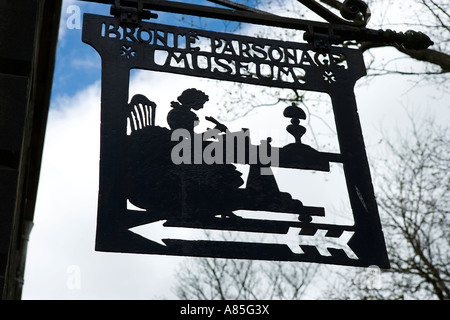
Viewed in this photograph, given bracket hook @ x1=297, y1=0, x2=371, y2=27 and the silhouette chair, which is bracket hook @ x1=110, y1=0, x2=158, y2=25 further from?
bracket hook @ x1=297, y1=0, x2=371, y2=27

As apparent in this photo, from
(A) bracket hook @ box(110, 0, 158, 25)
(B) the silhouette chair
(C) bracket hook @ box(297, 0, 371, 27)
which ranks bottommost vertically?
(B) the silhouette chair

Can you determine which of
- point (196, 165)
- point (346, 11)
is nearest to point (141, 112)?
point (196, 165)

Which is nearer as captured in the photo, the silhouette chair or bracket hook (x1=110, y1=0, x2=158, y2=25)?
the silhouette chair

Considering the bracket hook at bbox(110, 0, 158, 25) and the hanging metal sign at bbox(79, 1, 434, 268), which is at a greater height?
the bracket hook at bbox(110, 0, 158, 25)

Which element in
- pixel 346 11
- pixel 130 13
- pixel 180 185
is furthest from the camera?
pixel 346 11

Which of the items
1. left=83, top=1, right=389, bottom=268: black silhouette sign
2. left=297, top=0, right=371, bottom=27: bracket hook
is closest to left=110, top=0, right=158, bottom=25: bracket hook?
left=83, top=1, right=389, bottom=268: black silhouette sign

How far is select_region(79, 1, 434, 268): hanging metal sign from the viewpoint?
88.5 inches

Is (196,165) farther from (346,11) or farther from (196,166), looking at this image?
(346,11)

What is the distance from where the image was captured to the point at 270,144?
2.54 meters

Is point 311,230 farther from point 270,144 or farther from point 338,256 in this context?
point 270,144

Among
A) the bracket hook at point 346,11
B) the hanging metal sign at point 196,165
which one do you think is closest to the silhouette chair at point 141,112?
the hanging metal sign at point 196,165

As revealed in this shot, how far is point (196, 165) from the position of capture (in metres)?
2.39

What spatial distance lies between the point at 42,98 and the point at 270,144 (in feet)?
13.9
